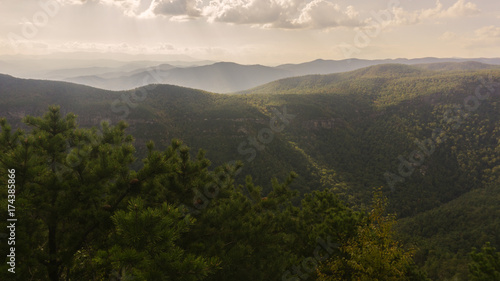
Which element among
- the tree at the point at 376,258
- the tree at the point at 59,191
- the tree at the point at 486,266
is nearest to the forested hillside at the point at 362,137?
the tree at the point at 486,266

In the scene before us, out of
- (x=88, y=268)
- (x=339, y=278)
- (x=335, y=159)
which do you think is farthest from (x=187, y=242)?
(x=335, y=159)

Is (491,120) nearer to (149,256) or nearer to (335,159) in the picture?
(335,159)

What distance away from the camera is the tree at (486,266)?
1328cm

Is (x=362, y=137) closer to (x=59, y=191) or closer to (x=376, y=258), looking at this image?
(x=376, y=258)

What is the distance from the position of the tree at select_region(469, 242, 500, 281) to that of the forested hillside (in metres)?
39.6

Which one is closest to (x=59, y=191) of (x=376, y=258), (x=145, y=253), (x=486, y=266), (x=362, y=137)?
(x=145, y=253)

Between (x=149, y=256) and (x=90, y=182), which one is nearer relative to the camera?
(x=149, y=256)

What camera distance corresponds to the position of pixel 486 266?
13.5 metres

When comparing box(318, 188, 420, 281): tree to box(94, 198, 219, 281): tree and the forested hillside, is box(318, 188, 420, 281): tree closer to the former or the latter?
box(94, 198, 219, 281): tree

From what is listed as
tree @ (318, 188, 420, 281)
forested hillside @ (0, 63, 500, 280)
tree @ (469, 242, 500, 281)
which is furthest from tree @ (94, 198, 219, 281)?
forested hillside @ (0, 63, 500, 280)

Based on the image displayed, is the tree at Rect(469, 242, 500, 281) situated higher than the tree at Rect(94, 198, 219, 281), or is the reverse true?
the tree at Rect(94, 198, 219, 281)

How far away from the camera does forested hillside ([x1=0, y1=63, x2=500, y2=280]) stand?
8212 centimetres

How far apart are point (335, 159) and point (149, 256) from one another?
136 meters

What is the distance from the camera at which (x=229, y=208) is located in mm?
9086
